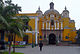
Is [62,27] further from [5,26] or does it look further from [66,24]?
[5,26]

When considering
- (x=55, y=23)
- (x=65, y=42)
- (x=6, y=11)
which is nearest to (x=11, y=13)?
(x=6, y=11)

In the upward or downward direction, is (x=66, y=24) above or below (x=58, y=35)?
above

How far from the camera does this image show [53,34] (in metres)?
37.9

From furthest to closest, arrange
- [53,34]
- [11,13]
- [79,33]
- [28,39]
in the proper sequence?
[53,34] → [79,33] → [28,39] → [11,13]

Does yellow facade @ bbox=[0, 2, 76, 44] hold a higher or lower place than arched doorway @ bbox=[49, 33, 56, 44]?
higher

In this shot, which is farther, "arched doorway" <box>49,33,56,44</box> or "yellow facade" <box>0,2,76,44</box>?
"arched doorway" <box>49,33,56,44</box>

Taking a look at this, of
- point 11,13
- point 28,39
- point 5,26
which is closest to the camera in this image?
point 5,26

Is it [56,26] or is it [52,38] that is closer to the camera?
[56,26]

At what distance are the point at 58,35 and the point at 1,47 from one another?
86.5ft

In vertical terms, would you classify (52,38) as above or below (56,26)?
below

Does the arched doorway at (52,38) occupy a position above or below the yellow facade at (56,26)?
below

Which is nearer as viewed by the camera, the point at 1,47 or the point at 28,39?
the point at 1,47

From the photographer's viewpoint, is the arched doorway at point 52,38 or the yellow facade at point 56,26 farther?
the arched doorway at point 52,38

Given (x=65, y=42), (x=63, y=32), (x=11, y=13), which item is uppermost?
(x=11, y=13)
